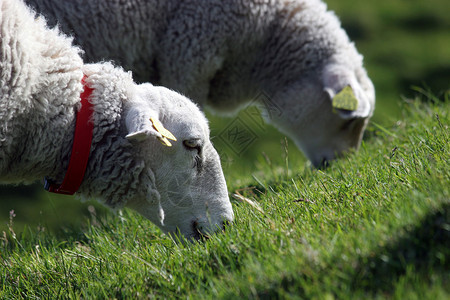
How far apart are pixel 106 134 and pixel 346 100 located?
9.24 feet

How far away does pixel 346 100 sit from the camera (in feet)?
16.7

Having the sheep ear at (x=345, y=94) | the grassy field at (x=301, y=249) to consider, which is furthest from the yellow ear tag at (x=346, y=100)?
the grassy field at (x=301, y=249)

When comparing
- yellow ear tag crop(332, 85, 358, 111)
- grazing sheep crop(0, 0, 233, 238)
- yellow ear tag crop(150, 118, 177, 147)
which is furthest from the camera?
yellow ear tag crop(332, 85, 358, 111)

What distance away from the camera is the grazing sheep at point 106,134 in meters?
2.91

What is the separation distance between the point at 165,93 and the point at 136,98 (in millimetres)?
194

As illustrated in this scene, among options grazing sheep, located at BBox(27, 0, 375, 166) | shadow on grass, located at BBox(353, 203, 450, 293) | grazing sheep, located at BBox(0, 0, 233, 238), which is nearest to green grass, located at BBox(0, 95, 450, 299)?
shadow on grass, located at BBox(353, 203, 450, 293)

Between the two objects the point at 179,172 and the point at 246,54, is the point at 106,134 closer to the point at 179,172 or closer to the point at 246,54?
the point at 179,172

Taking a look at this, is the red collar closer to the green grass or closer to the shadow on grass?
the green grass

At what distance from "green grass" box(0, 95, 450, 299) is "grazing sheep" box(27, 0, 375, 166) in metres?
1.74

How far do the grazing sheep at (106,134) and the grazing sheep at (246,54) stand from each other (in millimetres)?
1482

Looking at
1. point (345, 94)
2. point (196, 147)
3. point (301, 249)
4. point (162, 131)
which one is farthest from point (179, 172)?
point (345, 94)

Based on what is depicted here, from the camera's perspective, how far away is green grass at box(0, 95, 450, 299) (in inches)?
80.6

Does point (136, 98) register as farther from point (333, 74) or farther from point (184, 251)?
point (333, 74)

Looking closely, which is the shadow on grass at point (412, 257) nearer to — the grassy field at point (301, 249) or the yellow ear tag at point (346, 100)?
the grassy field at point (301, 249)
